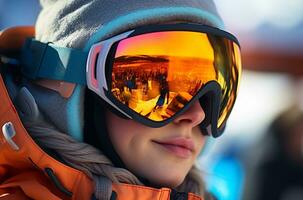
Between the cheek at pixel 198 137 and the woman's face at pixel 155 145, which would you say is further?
the cheek at pixel 198 137

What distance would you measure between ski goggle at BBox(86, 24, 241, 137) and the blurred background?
2.32 meters

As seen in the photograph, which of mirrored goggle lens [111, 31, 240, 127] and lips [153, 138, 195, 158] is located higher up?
mirrored goggle lens [111, 31, 240, 127]

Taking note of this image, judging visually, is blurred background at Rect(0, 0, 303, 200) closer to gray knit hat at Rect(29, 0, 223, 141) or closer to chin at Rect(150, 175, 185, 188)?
chin at Rect(150, 175, 185, 188)

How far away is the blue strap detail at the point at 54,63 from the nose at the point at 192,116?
0.29 metres

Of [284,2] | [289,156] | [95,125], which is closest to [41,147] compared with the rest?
[95,125]

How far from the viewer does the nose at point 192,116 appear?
1.60m

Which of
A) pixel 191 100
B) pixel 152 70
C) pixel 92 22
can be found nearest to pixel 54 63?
pixel 92 22

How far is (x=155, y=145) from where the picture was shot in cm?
159

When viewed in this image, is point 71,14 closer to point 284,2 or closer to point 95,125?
point 95,125

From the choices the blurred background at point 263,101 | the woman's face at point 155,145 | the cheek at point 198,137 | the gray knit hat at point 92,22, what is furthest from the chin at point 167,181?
the blurred background at point 263,101

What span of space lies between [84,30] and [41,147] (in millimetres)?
340

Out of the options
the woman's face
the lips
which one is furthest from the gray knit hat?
the lips

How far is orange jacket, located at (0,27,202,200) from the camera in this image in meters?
1.46

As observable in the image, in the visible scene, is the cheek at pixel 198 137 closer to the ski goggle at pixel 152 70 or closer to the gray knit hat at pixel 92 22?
the ski goggle at pixel 152 70
